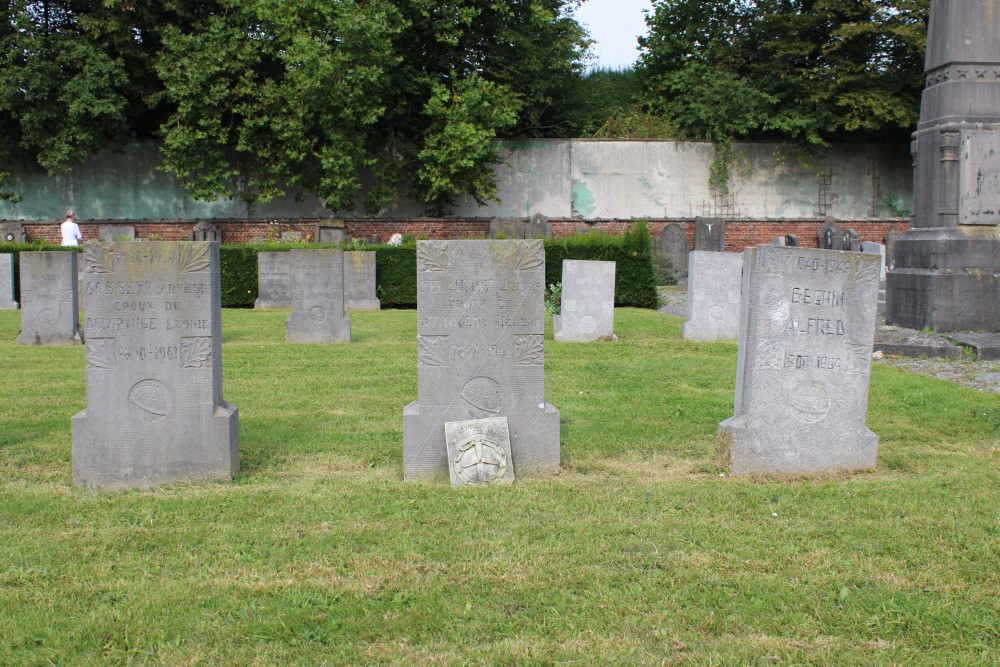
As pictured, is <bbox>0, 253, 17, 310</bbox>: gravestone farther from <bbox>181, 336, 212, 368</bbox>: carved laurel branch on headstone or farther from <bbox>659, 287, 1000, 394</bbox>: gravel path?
<bbox>659, 287, 1000, 394</bbox>: gravel path

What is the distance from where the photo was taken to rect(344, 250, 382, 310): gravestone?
18.6 meters

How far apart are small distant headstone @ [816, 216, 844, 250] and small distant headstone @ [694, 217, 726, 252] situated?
9.60 feet

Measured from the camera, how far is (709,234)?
2719cm

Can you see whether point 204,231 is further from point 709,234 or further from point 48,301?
point 709,234

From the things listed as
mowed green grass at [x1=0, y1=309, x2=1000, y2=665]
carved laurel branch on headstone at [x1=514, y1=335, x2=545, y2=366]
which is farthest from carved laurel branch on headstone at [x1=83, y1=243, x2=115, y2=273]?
carved laurel branch on headstone at [x1=514, y1=335, x2=545, y2=366]

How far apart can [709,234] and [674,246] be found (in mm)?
2290

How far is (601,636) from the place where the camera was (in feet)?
10.7

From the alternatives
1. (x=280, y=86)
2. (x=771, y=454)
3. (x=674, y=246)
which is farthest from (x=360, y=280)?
(x=771, y=454)

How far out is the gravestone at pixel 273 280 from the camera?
18484mm

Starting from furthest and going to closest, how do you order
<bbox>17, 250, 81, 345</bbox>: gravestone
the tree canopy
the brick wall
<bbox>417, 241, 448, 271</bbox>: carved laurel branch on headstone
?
1. the brick wall
2. the tree canopy
3. <bbox>17, 250, 81, 345</bbox>: gravestone
4. <bbox>417, 241, 448, 271</bbox>: carved laurel branch on headstone

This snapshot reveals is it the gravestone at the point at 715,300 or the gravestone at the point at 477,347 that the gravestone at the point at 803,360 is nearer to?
the gravestone at the point at 477,347

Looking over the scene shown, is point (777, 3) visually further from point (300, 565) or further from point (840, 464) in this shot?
point (300, 565)

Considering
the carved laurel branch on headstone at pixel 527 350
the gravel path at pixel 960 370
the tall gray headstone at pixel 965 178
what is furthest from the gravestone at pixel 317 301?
the tall gray headstone at pixel 965 178

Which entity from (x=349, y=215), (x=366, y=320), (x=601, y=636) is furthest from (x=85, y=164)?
(x=601, y=636)
